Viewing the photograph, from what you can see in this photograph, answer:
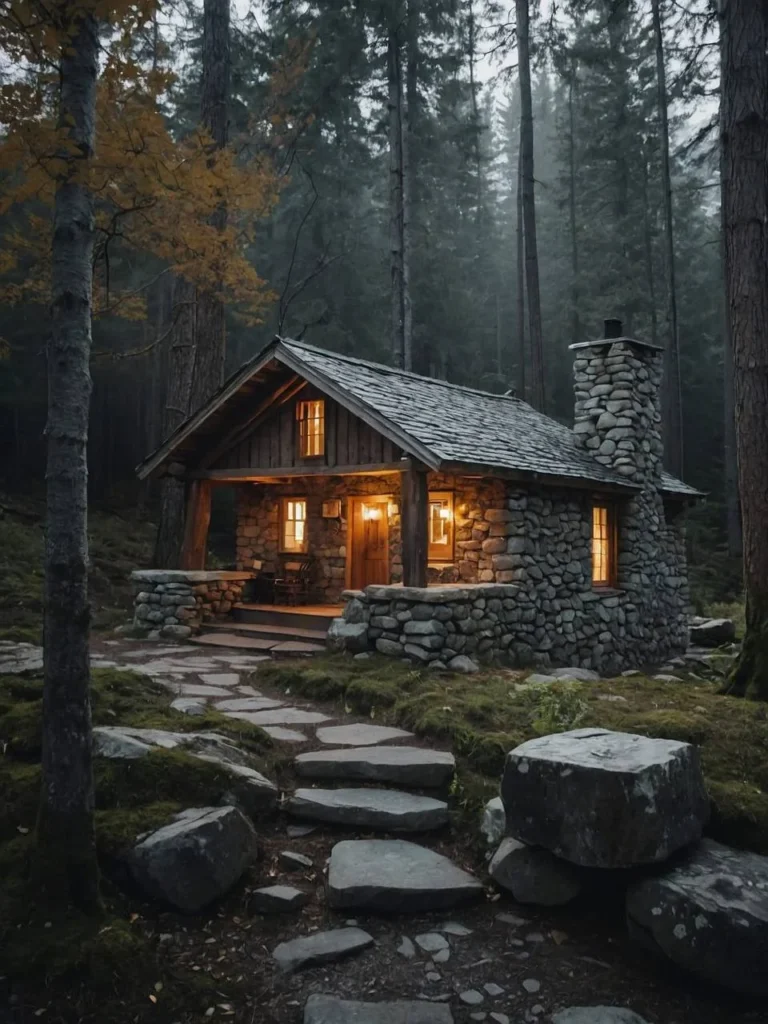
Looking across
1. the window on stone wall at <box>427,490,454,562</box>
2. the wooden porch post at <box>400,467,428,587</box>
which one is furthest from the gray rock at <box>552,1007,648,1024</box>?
the window on stone wall at <box>427,490,454,562</box>

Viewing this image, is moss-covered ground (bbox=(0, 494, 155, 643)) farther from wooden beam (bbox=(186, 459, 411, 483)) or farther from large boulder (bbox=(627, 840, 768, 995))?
large boulder (bbox=(627, 840, 768, 995))

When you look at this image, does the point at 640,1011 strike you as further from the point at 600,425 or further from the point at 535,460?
the point at 600,425

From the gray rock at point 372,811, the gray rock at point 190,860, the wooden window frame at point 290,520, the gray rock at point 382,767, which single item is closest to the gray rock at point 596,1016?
the gray rock at point 372,811

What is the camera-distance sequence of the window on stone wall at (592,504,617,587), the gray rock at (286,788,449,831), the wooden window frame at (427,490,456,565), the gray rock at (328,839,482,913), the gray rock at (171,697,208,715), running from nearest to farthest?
1. the gray rock at (328,839,482,913)
2. the gray rock at (286,788,449,831)
3. the gray rock at (171,697,208,715)
4. the wooden window frame at (427,490,456,565)
5. the window on stone wall at (592,504,617,587)

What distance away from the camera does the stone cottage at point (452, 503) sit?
9.75 meters

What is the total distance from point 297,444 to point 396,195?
9099 mm

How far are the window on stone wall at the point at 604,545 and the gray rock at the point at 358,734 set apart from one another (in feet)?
24.6

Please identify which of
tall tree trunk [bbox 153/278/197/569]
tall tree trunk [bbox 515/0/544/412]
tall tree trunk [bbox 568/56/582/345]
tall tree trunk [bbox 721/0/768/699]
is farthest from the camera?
tall tree trunk [bbox 568/56/582/345]

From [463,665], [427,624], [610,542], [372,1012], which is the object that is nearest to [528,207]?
[610,542]

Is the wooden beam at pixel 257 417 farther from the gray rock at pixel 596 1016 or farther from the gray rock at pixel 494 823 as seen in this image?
the gray rock at pixel 596 1016

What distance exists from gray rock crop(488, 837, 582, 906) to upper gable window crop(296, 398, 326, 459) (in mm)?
8077

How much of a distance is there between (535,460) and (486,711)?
5.57 meters

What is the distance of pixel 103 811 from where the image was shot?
4141 mm

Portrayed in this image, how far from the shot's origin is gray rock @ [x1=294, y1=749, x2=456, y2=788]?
508 cm
